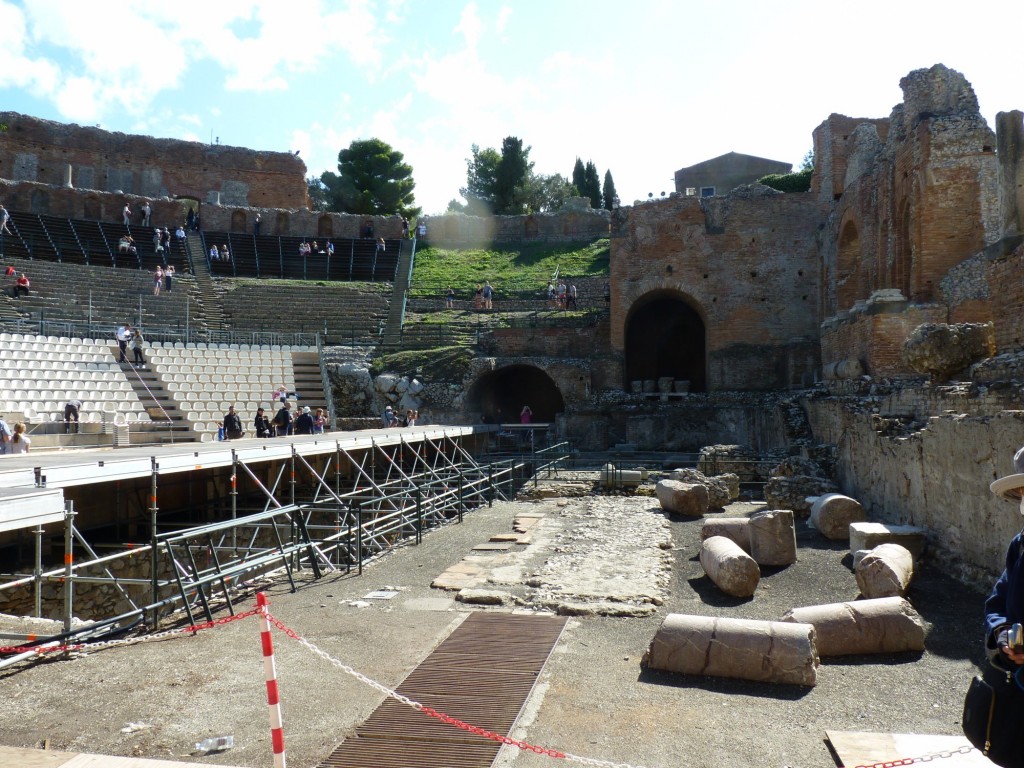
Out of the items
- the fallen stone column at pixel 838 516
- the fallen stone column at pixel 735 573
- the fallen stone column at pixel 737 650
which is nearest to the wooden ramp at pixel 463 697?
the fallen stone column at pixel 737 650

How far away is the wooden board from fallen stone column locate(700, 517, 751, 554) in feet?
14.1

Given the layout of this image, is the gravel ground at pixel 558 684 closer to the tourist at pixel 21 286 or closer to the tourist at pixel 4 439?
the tourist at pixel 4 439

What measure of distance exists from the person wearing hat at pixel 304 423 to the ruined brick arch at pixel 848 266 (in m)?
14.5

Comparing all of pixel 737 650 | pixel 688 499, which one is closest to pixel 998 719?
pixel 737 650

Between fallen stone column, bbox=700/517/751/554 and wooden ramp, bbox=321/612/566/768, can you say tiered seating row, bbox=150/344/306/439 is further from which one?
wooden ramp, bbox=321/612/566/768

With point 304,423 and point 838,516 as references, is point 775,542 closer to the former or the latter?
point 838,516

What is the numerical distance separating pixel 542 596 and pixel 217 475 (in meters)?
7.53

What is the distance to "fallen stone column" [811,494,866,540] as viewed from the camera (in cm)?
915

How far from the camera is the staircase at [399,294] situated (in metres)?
25.4

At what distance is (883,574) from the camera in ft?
20.5

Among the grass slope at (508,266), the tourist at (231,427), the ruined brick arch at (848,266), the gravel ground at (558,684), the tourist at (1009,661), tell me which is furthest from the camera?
the grass slope at (508,266)

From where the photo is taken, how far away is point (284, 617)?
21.2 ft

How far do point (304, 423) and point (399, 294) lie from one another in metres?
11.7

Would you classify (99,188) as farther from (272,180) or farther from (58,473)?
(58,473)
